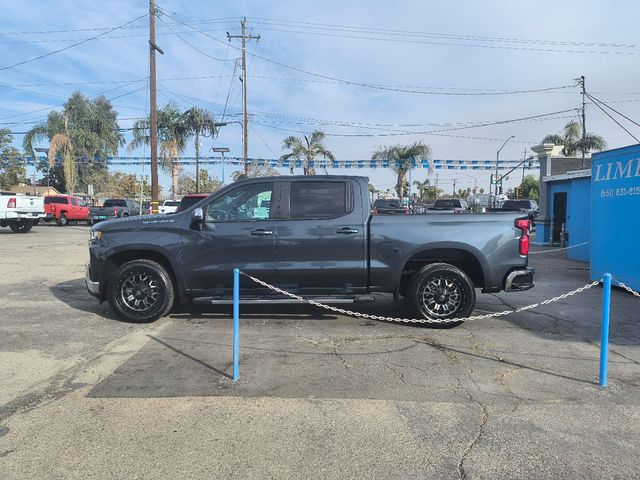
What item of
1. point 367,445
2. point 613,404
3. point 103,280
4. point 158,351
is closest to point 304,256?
point 158,351

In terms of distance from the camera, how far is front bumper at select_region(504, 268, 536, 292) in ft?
21.6

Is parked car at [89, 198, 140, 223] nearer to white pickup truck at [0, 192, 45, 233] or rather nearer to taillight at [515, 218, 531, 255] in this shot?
white pickup truck at [0, 192, 45, 233]

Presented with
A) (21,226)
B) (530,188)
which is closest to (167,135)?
(21,226)

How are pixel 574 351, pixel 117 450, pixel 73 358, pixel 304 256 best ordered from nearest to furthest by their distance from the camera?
1. pixel 117 450
2. pixel 73 358
3. pixel 574 351
4. pixel 304 256

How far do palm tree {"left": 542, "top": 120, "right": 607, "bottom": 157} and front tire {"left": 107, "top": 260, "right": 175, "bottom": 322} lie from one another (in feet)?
119

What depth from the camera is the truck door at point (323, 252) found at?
6500mm

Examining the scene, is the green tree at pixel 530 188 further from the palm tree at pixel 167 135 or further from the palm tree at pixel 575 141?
the palm tree at pixel 167 135

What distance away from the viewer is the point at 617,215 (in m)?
9.59

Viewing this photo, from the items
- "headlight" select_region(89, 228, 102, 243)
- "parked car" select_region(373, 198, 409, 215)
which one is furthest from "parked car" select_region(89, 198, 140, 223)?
"headlight" select_region(89, 228, 102, 243)

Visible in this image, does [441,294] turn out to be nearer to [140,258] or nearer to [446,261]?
[446,261]

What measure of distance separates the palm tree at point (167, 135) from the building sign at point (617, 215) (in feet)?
103

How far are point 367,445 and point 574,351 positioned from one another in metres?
3.39

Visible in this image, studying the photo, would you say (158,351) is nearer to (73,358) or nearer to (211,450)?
(73,358)

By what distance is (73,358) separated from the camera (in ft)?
17.6
